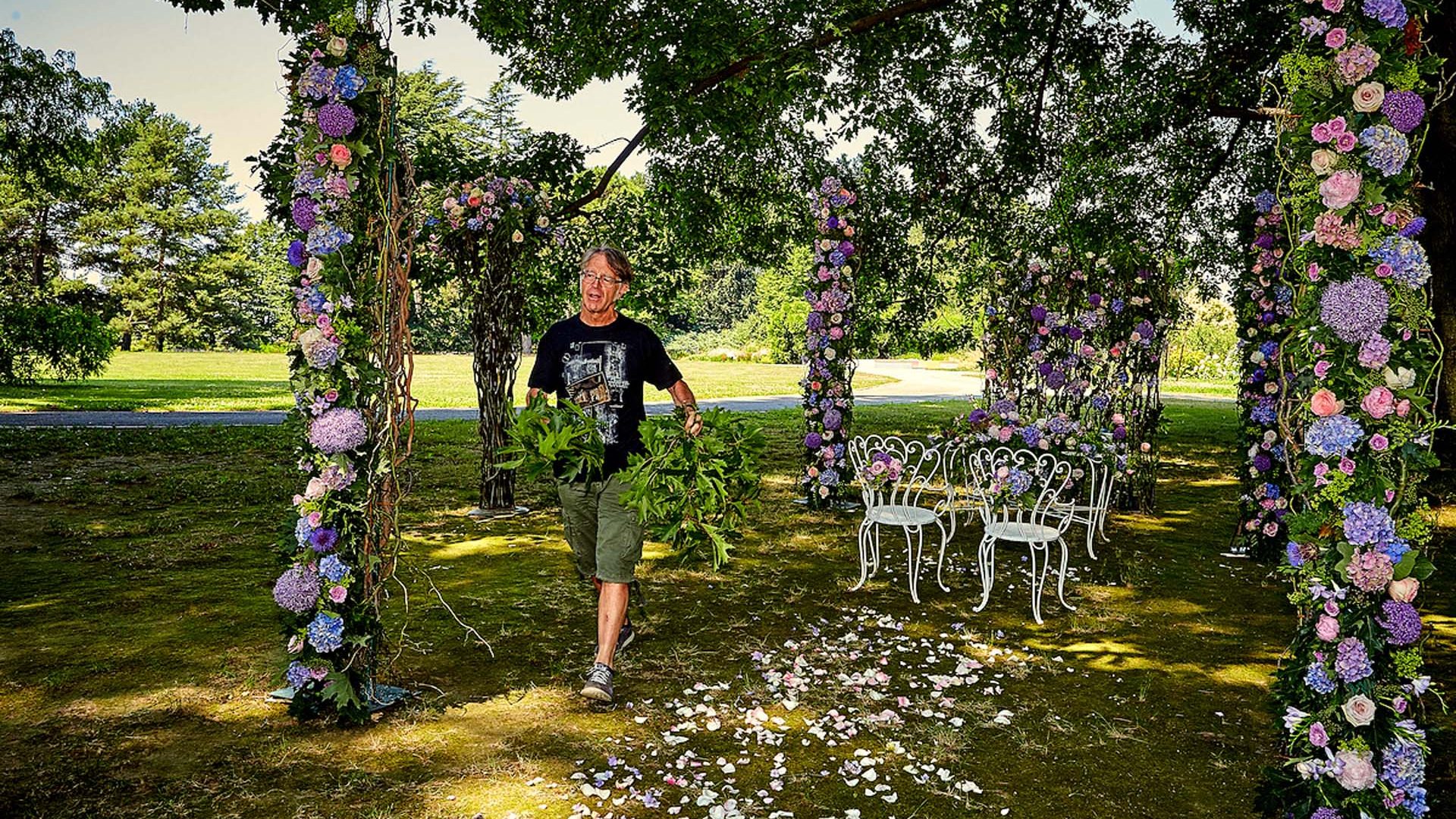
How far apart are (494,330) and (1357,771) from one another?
24.2 ft

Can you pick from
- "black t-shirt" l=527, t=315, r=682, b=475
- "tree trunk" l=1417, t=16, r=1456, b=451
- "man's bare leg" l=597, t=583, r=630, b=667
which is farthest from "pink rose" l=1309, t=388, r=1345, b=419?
"tree trunk" l=1417, t=16, r=1456, b=451

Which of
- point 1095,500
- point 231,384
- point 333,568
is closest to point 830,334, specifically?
point 1095,500

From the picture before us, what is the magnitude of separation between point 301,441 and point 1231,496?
1061 cm

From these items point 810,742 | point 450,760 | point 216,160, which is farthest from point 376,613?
point 216,160

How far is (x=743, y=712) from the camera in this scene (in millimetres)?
4156

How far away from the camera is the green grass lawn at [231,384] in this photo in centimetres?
1841

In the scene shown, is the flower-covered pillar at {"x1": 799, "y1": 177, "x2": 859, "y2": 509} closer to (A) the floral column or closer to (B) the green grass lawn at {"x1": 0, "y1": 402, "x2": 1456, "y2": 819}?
(B) the green grass lawn at {"x1": 0, "y1": 402, "x2": 1456, "y2": 819}

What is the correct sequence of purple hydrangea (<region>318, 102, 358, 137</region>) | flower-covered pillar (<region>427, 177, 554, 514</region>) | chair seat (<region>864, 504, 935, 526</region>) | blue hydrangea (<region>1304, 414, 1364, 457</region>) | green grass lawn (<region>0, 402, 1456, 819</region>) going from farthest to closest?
flower-covered pillar (<region>427, 177, 554, 514</region>)
chair seat (<region>864, 504, 935, 526</region>)
purple hydrangea (<region>318, 102, 358, 137</region>)
green grass lawn (<region>0, 402, 1456, 819</region>)
blue hydrangea (<region>1304, 414, 1364, 457</region>)

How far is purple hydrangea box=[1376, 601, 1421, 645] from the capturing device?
2.81 metres

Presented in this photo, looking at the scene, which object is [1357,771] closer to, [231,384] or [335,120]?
[335,120]

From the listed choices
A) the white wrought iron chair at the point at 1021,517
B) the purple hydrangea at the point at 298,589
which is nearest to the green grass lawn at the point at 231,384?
the white wrought iron chair at the point at 1021,517

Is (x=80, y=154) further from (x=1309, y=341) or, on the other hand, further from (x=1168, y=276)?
(x=1309, y=341)

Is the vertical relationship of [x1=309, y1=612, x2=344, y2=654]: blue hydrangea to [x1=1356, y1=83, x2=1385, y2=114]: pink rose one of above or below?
below

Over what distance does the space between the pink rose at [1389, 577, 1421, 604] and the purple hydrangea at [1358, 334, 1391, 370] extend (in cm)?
68
